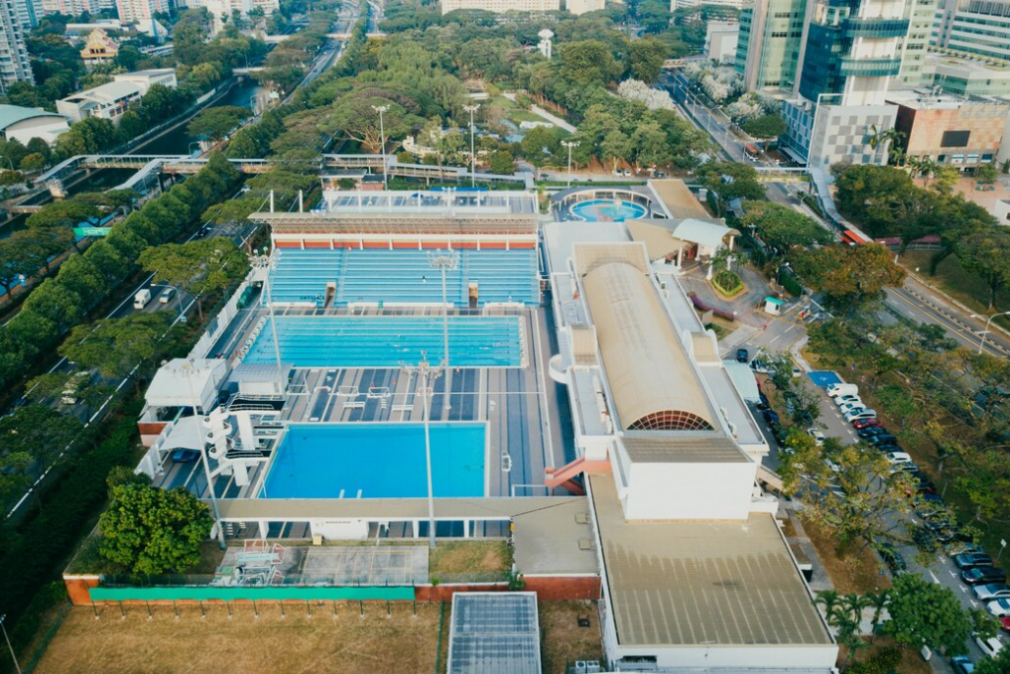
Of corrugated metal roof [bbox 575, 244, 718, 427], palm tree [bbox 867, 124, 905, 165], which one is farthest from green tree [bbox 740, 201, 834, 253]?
palm tree [bbox 867, 124, 905, 165]

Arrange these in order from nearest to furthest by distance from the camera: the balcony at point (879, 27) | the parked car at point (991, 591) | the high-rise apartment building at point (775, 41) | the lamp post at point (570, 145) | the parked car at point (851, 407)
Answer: the parked car at point (991, 591), the parked car at point (851, 407), the balcony at point (879, 27), the lamp post at point (570, 145), the high-rise apartment building at point (775, 41)

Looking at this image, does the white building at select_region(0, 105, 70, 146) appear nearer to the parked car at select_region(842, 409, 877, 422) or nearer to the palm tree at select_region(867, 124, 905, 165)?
the parked car at select_region(842, 409, 877, 422)

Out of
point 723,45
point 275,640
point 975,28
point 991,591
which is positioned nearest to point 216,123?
point 275,640

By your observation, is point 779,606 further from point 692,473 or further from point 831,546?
point 831,546

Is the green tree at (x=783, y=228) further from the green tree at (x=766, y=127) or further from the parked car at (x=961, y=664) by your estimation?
the parked car at (x=961, y=664)

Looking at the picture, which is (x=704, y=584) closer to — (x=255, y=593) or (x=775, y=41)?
(x=255, y=593)

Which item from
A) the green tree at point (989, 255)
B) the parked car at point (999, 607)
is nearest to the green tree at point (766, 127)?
the green tree at point (989, 255)
